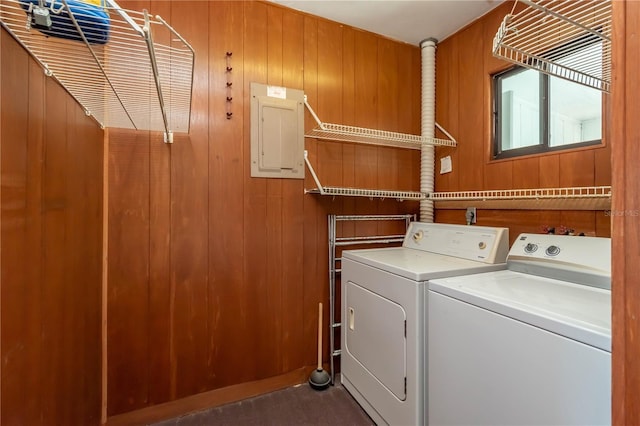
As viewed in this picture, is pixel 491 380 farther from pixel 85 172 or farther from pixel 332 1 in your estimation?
pixel 332 1

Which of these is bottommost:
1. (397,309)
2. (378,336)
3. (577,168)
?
(378,336)

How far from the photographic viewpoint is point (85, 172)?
4.22 feet

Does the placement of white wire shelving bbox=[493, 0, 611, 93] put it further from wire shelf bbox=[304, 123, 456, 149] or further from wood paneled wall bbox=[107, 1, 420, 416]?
wood paneled wall bbox=[107, 1, 420, 416]

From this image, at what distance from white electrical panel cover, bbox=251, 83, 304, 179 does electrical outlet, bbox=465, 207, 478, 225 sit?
3.86 ft

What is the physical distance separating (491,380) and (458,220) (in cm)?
131

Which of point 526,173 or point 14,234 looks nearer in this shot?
point 14,234

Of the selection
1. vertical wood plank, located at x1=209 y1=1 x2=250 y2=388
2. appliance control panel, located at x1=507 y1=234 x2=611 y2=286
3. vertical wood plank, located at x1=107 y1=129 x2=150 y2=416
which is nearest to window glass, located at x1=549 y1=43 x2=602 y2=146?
appliance control panel, located at x1=507 y1=234 x2=611 y2=286

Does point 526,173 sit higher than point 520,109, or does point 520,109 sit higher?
point 520,109

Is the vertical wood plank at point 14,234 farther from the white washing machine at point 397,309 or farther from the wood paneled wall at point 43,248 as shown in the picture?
the white washing machine at point 397,309

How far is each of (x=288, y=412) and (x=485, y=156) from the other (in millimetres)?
2042

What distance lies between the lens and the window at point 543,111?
4.91ft

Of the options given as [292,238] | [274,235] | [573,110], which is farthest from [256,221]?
[573,110]

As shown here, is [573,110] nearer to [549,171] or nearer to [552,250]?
[549,171]

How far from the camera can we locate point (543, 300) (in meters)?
1.02
